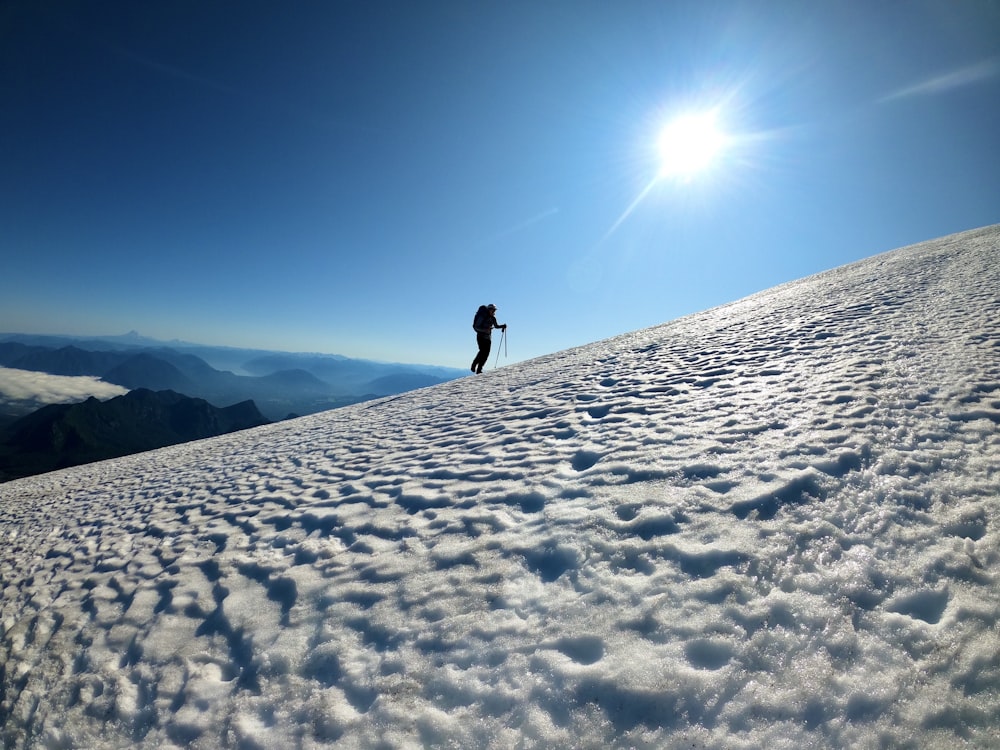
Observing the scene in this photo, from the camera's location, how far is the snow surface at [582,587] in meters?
2.90

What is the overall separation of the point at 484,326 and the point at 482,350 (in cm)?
136

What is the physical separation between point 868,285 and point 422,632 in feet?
58.8

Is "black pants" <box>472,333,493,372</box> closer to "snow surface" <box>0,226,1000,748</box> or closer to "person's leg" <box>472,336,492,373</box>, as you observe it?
"person's leg" <box>472,336,492,373</box>

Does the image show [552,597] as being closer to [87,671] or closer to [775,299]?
[87,671]

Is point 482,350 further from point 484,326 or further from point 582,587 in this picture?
point 582,587

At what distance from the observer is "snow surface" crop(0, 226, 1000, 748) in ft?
9.53

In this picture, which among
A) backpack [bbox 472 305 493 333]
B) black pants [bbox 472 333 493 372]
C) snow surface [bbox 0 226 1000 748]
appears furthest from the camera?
black pants [bbox 472 333 493 372]

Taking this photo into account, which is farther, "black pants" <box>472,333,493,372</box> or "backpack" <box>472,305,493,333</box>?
"black pants" <box>472,333,493,372</box>

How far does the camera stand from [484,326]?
19422 millimetres

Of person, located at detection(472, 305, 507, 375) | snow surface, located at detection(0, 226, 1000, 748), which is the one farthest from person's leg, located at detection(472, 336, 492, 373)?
snow surface, located at detection(0, 226, 1000, 748)

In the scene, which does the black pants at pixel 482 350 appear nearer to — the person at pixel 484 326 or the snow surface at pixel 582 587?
the person at pixel 484 326

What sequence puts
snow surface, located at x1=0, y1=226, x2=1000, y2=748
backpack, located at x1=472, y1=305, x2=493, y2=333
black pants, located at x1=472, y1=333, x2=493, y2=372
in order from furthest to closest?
black pants, located at x1=472, y1=333, x2=493, y2=372 → backpack, located at x1=472, y1=305, x2=493, y2=333 → snow surface, located at x1=0, y1=226, x2=1000, y2=748

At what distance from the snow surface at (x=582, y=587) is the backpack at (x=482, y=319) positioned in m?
11.1

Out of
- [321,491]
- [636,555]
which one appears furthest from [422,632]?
[321,491]
